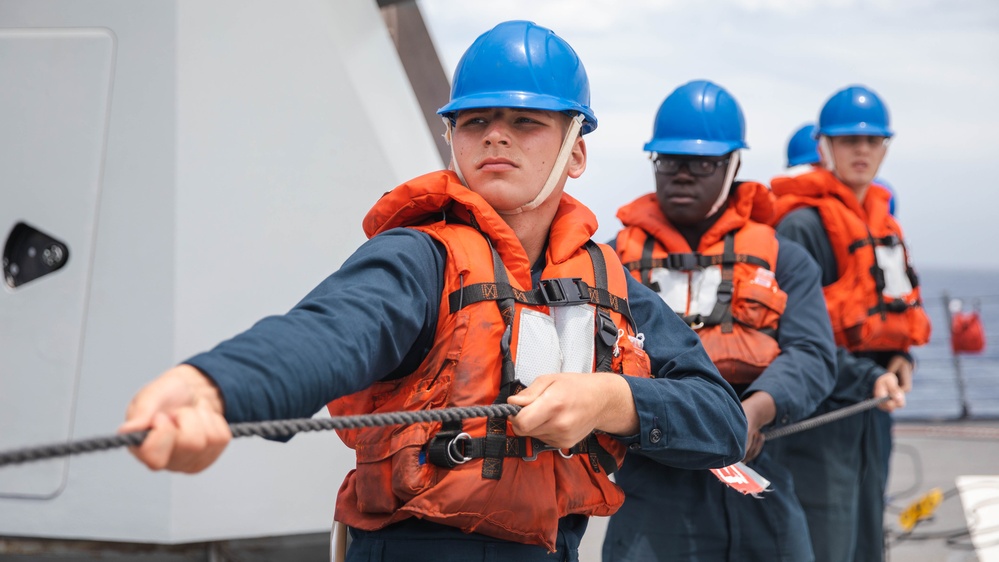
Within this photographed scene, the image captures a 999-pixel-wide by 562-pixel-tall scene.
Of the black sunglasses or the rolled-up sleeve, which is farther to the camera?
the black sunglasses

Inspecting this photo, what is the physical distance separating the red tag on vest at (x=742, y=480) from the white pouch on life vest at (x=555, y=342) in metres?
0.85

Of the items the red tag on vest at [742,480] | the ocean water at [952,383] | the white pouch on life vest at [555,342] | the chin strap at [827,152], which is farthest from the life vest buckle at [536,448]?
the ocean water at [952,383]

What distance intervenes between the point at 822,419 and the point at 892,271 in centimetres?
128

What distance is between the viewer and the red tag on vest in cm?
275

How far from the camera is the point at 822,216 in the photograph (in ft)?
15.4

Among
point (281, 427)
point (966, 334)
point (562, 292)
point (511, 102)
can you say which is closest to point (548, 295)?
point (562, 292)

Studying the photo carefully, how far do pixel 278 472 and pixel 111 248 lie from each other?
0.92m

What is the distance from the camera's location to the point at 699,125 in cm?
369

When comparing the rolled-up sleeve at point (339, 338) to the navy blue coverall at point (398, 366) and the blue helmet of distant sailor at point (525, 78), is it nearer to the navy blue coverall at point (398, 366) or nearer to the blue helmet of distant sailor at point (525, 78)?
the navy blue coverall at point (398, 366)

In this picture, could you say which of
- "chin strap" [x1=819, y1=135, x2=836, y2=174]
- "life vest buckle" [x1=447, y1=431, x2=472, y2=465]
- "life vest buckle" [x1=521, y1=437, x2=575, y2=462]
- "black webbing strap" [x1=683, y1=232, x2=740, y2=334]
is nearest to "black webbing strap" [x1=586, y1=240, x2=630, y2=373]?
"life vest buckle" [x1=521, y1=437, x2=575, y2=462]

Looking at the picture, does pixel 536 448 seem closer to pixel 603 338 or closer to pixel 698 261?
pixel 603 338

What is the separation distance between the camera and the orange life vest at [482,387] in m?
1.85

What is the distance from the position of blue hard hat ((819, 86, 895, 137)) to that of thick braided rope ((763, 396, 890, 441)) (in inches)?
54.7

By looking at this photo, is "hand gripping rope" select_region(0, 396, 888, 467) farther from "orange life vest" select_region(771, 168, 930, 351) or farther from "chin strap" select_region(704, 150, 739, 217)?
"orange life vest" select_region(771, 168, 930, 351)
